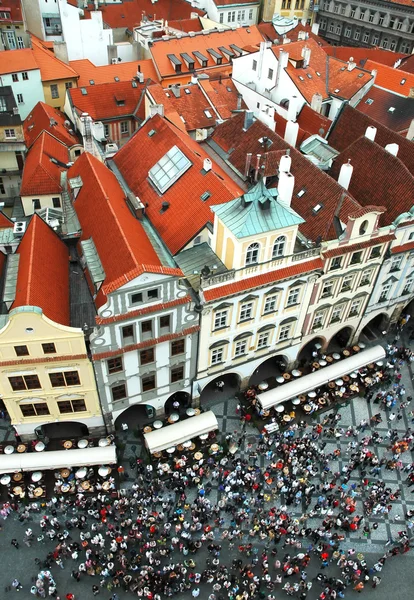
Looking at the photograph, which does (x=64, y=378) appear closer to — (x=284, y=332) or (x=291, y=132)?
(x=284, y=332)

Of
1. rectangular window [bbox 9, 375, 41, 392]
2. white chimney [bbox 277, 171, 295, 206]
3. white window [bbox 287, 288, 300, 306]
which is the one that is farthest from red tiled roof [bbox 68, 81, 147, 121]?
rectangular window [bbox 9, 375, 41, 392]

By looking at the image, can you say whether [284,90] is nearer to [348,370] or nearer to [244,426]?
[348,370]

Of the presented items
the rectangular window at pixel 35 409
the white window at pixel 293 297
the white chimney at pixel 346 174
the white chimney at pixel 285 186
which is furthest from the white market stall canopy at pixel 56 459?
the white chimney at pixel 346 174

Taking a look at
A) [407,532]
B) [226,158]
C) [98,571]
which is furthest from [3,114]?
[407,532]

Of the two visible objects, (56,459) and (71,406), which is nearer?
(56,459)

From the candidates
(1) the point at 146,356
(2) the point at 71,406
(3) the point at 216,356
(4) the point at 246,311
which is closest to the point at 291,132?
(4) the point at 246,311
